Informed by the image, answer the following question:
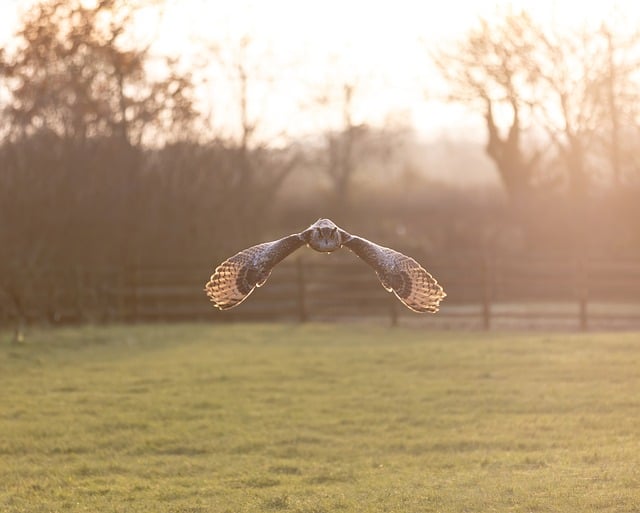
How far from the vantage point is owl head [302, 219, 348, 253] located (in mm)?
7770

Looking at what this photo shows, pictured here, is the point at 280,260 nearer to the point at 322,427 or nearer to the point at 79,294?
the point at 322,427

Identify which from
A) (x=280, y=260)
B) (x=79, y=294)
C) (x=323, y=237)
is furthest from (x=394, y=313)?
(x=323, y=237)

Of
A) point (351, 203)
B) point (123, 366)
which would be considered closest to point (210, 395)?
point (123, 366)

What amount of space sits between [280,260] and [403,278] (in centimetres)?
87

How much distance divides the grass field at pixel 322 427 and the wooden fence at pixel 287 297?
4.18 metres

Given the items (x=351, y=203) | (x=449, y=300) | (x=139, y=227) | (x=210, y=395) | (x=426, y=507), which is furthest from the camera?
(x=351, y=203)

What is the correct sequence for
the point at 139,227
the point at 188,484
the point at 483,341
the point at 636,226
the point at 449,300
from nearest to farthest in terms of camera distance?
the point at 188,484
the point at 483,341
the point at 139,227
the point at 449,300
the point at 636,226

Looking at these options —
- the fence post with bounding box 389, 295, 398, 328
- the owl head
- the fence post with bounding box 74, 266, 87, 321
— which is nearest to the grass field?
the owl head

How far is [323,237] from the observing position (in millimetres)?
7836

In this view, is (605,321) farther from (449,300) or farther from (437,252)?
(437,252)

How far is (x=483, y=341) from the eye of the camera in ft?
76.7

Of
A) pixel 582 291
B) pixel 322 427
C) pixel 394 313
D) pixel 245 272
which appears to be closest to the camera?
pixel 245 272

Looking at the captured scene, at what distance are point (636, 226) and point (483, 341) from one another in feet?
73.4

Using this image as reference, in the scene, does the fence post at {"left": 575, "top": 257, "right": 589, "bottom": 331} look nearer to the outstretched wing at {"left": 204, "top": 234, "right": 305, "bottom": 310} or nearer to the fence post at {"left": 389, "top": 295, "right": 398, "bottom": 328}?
the fence post at {"left": 389, "top": 295, "right": 398, "bottom": 328}
